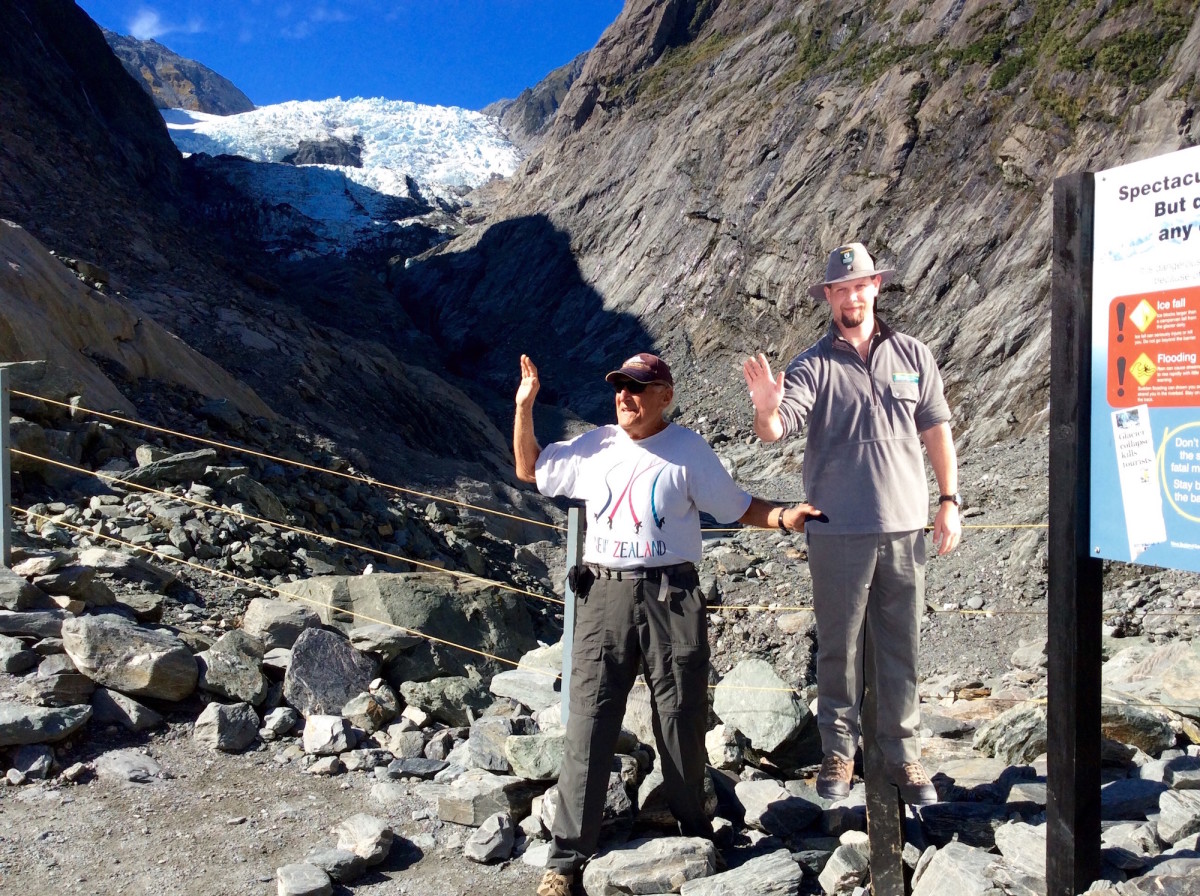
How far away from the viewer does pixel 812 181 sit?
29531 mm

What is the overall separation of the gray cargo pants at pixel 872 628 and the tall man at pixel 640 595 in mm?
236

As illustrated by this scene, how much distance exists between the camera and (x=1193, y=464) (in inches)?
96.7

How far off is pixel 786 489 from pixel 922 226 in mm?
9164

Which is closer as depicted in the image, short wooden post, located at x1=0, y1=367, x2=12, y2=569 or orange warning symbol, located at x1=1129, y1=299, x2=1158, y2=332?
orange warning symbol, located at x1=1129, y1=299, x2=1158, y2=332

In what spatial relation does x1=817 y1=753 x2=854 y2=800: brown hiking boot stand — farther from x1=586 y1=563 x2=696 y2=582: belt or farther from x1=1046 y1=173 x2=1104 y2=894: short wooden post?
x1=586 y1=563 x2=696 y2=582: belt

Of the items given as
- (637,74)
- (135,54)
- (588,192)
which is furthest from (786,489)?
(135,54)

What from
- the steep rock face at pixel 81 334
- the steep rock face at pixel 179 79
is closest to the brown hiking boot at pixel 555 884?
the steep rock face at pixel 81 334

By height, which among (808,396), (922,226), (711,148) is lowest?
(808,396)

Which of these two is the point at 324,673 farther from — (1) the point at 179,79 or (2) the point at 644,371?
(1) the point at 179,79

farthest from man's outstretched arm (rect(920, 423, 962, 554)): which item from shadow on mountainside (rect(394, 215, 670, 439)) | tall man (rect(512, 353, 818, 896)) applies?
shadow on mountainside (rect(394, 215, 670, 439))

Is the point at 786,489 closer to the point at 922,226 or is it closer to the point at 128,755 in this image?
the point at 922,226

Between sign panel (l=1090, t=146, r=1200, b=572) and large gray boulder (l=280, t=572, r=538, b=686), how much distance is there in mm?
3866

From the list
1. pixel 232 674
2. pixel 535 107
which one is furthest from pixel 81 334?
pixel 535 107

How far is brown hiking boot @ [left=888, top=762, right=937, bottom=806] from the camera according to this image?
3.40 meters
